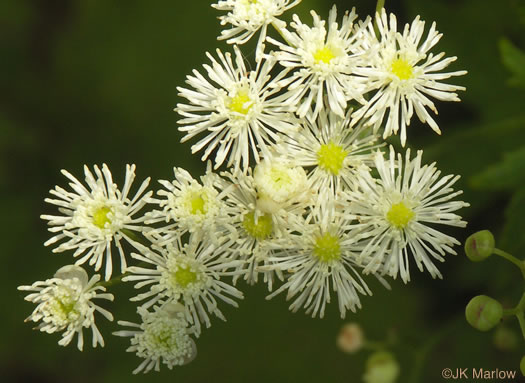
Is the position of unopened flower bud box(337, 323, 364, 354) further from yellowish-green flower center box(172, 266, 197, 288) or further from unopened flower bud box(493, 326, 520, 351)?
yellowish-green flower center box(172, 266, 197, 288)

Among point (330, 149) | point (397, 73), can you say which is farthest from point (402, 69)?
point (330, 149)

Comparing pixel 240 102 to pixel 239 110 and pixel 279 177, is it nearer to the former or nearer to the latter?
pixel 239 110

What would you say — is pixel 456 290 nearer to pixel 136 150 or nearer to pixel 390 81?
pixel 390 81

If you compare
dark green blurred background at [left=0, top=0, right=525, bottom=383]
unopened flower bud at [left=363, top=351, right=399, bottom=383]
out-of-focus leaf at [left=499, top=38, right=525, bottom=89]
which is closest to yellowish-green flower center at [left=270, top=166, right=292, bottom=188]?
out-of-focus leaf at [left=499, top=38, right=525, bottom=89]

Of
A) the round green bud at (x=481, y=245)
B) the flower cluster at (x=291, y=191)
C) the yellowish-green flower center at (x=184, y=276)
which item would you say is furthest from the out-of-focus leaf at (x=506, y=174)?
the yellowish-green flower center at (x=184, y=276)

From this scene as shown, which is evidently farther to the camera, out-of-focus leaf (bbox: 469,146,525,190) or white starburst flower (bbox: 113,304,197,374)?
out-of-focus leaf (bbox: 469,146,525,190)

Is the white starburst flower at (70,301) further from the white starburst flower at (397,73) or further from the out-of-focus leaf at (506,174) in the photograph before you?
the out-of-focus leaf at (506,174)

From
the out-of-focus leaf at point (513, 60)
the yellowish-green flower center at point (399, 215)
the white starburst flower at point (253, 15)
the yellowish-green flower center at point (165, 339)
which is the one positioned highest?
the out-of-focus leaf at point (513, 60)
